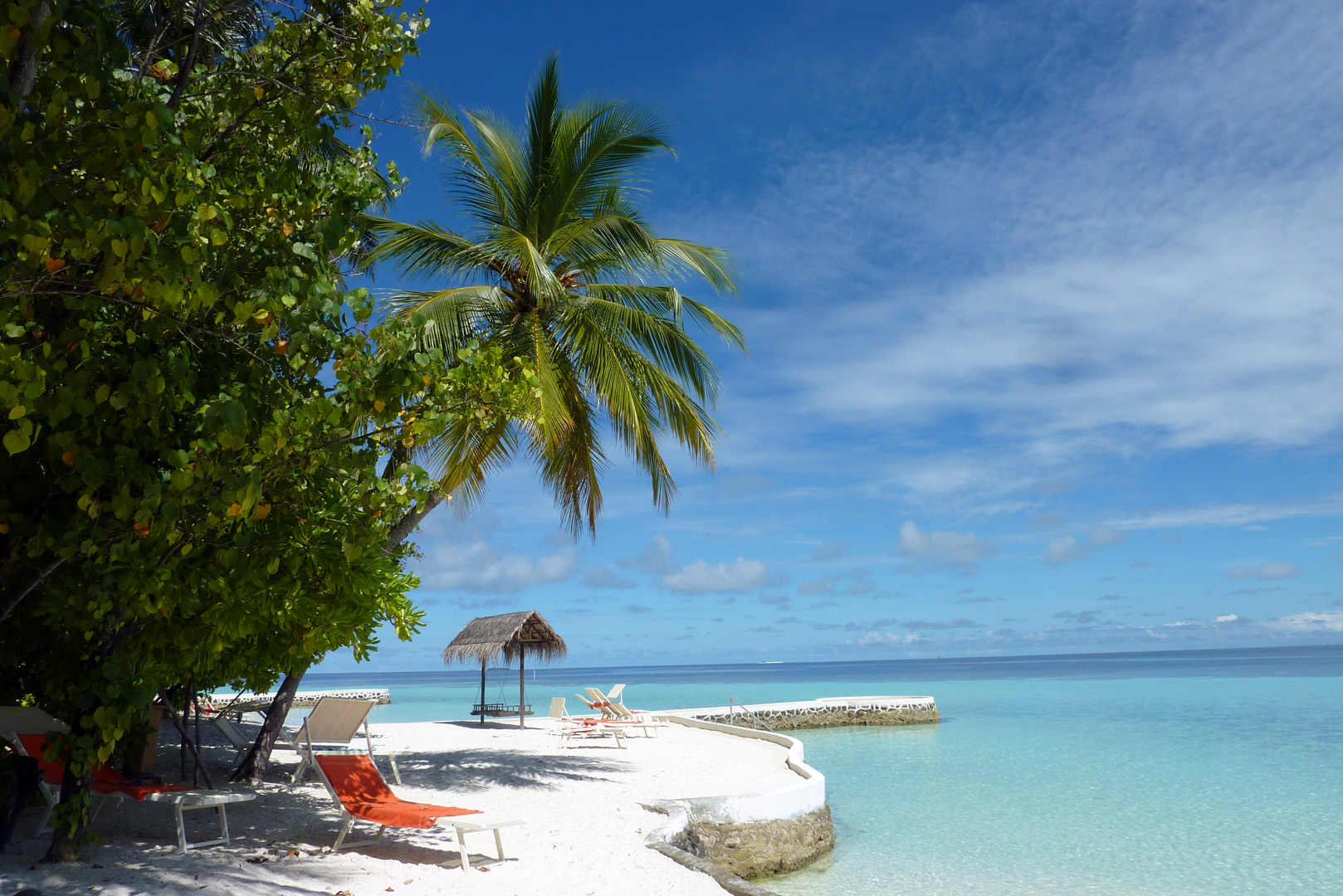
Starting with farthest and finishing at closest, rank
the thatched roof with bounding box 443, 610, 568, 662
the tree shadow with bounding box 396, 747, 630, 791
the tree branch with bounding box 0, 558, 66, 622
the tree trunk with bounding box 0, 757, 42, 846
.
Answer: the thatched roof with bounding box 443, 610, 568, 662 < the tree shadow with bounding box 396, 747, 630, 791 < the tree trunk with bounding box 0, 757, 42, 846 < the tree branch with bounding box 0, 558, 66, 622

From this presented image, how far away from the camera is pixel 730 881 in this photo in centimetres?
585

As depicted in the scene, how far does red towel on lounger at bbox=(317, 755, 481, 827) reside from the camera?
19.2 ft

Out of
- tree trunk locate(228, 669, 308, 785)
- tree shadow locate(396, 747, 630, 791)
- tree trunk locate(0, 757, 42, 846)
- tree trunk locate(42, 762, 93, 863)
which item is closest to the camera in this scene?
tree trunk locate(42, 762, 93, 863)

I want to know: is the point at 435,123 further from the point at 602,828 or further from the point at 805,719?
the point at 805,719

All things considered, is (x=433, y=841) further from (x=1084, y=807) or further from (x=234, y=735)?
(x=1084, y=807)

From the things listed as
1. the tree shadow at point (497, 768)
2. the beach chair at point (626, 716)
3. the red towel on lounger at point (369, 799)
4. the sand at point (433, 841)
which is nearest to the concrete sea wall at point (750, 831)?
the sand at point (433, 841)

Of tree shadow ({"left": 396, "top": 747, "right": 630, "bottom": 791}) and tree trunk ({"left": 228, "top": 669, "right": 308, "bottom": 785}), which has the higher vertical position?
tree trunk ({"left": 228, "top": 669, "right": 308, "bottom": 785})

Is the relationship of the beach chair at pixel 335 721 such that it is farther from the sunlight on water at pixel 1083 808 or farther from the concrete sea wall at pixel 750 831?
the sunlight on water at pixel 1083 808

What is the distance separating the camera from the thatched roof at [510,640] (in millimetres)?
18594

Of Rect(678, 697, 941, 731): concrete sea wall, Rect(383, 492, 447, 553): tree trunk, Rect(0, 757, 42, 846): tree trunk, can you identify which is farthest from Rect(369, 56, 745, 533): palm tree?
Rect(678, 697, 941, 731): concrete sea wall

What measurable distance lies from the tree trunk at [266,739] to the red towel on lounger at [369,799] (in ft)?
8.70

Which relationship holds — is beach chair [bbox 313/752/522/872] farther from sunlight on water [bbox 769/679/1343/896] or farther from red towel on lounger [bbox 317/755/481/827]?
sunlight on water [bbox 769/679/1343/896]

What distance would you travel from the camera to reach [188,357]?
3398 millimetres

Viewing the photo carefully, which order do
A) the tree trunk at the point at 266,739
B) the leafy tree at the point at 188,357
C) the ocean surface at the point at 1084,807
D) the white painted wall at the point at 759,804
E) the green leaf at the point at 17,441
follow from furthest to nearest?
the ocean surface at the point at 1084,807
the tree trunk at the point at 266,739
the white painted wall at the point at 759,804
the leafy tree at the point at 188,357
the green leaf at the point at 17,441
